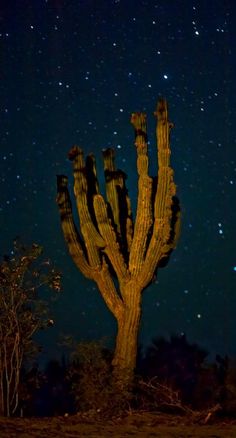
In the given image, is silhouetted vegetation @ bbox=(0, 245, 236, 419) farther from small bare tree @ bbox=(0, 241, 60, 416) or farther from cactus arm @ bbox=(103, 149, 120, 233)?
cactus arm @ bbox=(103, 149, 120, 233)

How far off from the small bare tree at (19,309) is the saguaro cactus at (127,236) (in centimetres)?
136

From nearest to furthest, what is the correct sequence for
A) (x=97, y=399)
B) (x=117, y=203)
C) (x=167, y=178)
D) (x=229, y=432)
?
1. (x=229, y=432)
2. (x=97, y=399)
3. (x=167, y=178)
4. (x=117, y=203)

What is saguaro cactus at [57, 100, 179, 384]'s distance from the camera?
12.5 metres

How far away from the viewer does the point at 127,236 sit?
13.3 metres

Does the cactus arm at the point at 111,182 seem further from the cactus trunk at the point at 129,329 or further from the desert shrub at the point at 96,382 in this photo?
the desert shrub at the point at 96,382

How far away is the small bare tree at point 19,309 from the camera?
11.6 m

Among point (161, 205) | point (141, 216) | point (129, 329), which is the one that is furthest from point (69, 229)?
point (129, 329)

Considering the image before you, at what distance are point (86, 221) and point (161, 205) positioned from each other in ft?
4.94

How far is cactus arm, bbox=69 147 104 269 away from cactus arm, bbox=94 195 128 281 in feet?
0.54

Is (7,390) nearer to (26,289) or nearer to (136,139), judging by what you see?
(26,289)

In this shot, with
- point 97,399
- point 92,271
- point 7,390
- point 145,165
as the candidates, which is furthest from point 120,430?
point 145,165

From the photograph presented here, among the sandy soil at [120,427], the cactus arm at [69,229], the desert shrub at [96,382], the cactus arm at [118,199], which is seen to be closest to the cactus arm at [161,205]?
the cactus arm at [118,199]

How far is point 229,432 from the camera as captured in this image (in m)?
8.95

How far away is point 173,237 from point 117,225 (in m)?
1.15
